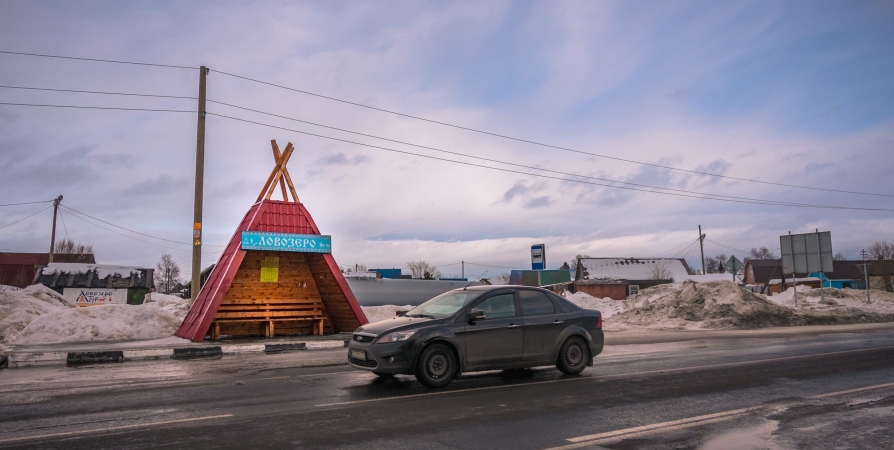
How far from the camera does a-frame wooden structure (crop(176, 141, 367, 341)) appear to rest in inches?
636

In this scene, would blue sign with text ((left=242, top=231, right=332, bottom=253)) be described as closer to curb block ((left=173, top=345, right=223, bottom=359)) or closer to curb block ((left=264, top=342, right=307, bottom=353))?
A: curb block ((left=264, top=342, right=307, bottom=353))

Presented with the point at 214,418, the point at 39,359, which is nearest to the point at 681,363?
the point at 214,418

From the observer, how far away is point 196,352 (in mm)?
13688

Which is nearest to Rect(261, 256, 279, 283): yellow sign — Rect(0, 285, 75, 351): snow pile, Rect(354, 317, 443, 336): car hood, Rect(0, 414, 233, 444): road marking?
Rect(0, 285, 75, 351): snow pile

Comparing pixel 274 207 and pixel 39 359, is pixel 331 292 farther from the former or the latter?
pixel 39 359

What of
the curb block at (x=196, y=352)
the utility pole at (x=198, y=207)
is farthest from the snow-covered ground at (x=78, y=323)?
the curb block at (x=196, y=352)

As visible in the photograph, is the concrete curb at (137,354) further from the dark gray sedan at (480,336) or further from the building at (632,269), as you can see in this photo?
the building at (632,269)

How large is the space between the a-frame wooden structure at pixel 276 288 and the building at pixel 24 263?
1807 inches

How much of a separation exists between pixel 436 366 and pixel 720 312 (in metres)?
21.8

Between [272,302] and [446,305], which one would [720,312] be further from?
[446,305]

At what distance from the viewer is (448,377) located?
843 centimetres

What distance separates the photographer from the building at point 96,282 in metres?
36.1

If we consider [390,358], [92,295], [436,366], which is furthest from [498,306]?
[92,295]

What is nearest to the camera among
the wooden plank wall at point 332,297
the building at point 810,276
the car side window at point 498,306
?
the car side window at point 498,306
